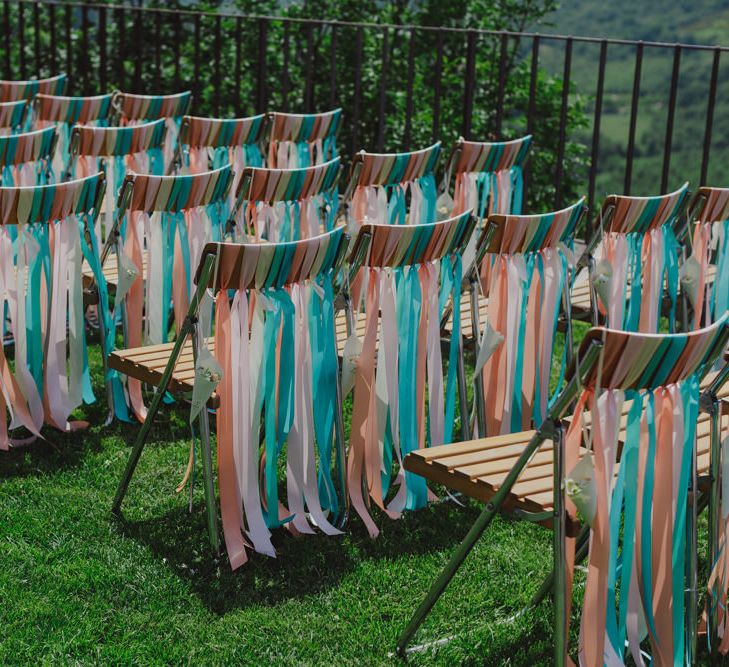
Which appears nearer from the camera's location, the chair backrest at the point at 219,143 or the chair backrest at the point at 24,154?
the chair backrest at the point at 24,154

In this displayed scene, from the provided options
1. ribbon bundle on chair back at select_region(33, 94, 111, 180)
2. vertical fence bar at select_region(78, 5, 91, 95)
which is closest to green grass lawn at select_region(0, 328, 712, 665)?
ribbon bundle on chair back at select_region(33, 94, 111, 180)

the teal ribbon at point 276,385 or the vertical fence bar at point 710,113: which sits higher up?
the vertical fence bar at point 710,113

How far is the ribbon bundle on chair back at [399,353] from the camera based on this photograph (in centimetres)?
362

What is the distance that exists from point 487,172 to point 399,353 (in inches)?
85.1

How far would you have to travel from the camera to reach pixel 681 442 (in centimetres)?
272

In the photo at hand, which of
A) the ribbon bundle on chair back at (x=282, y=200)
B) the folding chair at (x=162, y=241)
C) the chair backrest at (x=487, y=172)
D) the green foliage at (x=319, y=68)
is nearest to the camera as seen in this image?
the folding chair at (x=162, y=241)

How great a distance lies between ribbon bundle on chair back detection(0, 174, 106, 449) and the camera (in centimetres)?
402

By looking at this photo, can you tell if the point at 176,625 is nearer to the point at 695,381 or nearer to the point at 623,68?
the point at 695,381

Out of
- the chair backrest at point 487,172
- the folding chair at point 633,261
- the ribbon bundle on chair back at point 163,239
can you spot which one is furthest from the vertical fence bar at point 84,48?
the folding chair at point 633,261

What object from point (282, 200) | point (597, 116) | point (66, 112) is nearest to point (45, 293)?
point (282, 200)

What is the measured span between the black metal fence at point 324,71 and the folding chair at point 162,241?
2.73 meters

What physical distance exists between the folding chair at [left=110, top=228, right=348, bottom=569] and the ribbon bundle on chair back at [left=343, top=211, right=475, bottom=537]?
9cm

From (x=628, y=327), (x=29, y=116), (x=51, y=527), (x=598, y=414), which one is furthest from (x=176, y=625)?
(x=29, y=116)

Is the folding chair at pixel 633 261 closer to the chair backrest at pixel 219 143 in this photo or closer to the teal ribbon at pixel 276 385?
the teal ribbon at pixel 276 385
